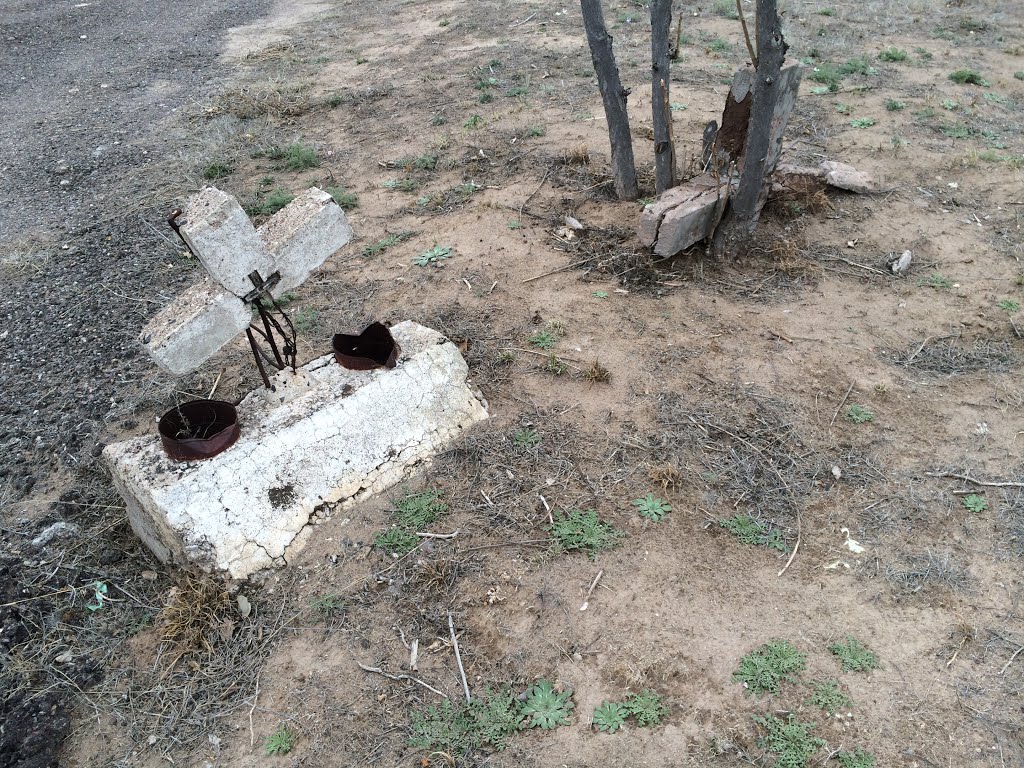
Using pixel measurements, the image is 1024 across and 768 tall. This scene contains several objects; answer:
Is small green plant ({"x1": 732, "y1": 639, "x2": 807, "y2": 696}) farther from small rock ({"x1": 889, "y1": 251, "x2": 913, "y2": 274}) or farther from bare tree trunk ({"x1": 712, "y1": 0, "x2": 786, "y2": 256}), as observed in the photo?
small rock ({"x1": 889, "y1": 251, "x2": 913, "y2": 274})

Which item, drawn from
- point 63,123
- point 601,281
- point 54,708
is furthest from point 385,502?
point 63,123

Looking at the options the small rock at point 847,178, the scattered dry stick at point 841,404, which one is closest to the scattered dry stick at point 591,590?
the scattered dry stick at point 841,404

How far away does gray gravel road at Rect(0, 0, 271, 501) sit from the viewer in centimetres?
455

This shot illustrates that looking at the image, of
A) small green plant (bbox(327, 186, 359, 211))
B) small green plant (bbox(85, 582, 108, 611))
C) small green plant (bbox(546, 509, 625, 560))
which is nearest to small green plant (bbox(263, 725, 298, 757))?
small green plant (bbox(85, 582, 108, 611))

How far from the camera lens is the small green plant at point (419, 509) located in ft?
11.4

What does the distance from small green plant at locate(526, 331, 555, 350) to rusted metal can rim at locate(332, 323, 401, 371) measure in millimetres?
1040

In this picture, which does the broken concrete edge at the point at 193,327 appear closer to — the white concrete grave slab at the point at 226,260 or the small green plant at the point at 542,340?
the white concrete grave slab at the point at 226,260

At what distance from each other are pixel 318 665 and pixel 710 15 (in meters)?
11.0

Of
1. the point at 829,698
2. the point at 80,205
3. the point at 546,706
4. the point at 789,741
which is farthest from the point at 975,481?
the point at 80,205

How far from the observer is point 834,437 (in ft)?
12.4

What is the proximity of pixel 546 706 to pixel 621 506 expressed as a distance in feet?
3.59

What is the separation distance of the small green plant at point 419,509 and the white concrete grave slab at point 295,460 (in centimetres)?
17

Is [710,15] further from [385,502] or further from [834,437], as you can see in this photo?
[385,502]

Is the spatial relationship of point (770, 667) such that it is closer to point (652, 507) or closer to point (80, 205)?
point (652, 507)
